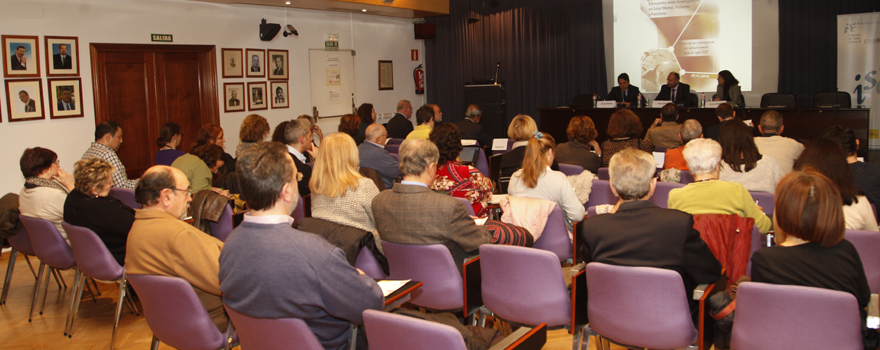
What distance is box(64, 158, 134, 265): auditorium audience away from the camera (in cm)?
349

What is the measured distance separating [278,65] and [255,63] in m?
0.42

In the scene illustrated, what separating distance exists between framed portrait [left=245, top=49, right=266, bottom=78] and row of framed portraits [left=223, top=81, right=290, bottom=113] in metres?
0.13

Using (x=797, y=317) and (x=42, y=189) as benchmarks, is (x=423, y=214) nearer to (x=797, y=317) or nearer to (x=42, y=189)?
(x=797, y=317)

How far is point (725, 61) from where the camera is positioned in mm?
9883

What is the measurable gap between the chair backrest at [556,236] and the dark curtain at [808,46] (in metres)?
7.71

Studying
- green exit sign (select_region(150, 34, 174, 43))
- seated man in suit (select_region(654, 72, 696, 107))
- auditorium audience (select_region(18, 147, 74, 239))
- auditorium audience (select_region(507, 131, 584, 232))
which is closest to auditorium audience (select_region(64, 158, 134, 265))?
auditorium audience (select_region(18, 147, 74, 239))

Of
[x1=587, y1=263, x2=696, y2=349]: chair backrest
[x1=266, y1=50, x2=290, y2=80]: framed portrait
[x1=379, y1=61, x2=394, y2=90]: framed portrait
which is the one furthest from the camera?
[x1=379, y1=61, x2=394, y2=90]: framed portrait

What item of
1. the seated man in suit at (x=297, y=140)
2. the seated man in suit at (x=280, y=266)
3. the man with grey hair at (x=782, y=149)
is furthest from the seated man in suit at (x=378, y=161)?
the man with grey hair at (x=782, y=149)

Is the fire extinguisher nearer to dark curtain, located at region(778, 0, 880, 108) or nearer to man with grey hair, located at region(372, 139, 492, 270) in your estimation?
dark curtain, located at region(778, 0, 880, 108)

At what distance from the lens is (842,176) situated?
321 cm

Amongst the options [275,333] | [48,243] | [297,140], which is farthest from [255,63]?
[275,333]

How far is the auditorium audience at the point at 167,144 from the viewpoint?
550 cm

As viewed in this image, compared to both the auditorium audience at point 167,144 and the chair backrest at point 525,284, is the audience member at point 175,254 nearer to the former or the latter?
the chair backrest at point 525,284

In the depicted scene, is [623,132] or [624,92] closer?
[623,132]
